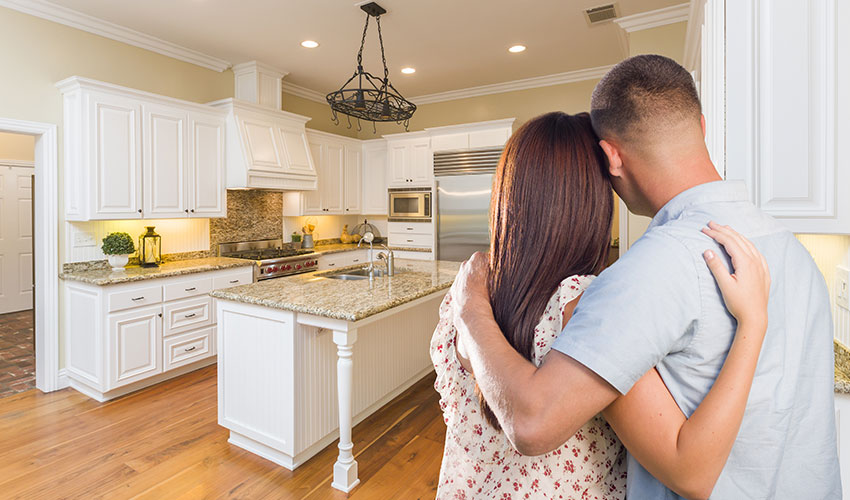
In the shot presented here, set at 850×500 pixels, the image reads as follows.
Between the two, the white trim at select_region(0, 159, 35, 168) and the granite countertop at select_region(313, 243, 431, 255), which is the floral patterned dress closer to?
the granite countertop at select_region(313, 243, 431, 255)

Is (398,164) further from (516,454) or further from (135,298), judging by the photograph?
(516,454)

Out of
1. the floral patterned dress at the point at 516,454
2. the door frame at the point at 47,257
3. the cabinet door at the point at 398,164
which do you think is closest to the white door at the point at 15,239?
the door frame at the point at 47,257

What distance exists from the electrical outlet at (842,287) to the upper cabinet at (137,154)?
4.48m

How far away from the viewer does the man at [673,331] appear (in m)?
0.56

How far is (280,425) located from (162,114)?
3003 millimetres

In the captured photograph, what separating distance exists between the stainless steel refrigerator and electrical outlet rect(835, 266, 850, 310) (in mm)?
3581

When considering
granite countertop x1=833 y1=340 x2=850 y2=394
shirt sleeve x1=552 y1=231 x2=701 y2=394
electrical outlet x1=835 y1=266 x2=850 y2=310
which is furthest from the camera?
electrical outlet x1=835 y1=266 x2=850 y2=310

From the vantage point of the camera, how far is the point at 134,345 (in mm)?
3379

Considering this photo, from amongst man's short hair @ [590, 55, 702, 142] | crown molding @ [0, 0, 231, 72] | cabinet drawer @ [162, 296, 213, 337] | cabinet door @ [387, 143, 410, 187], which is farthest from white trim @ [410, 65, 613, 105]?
man's short hair @ [590, 55, 702, 142]

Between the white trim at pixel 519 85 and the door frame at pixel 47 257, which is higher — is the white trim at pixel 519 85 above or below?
above

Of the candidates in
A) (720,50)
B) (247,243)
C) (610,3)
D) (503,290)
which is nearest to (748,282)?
(503,290)

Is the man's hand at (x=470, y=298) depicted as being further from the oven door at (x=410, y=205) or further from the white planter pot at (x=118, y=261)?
the oven door at (x=410, y=205)

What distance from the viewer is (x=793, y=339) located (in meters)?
0.63

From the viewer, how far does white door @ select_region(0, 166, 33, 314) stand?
5.76 m
